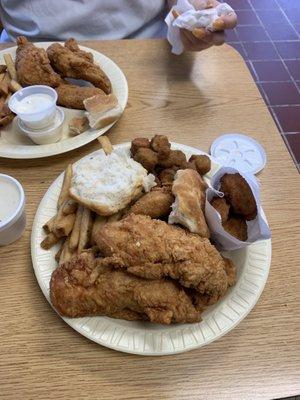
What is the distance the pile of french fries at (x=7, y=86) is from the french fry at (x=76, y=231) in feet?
1.65

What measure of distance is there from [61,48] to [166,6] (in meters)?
0.63

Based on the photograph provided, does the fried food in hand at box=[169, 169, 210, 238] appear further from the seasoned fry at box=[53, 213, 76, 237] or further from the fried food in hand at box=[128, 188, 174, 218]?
the seasoned fry at box=[53, 213, 76, 237]

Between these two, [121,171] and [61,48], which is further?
[61,48]

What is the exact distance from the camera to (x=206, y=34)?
138 centimetres

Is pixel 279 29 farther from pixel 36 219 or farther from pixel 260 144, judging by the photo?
pixel 36 219

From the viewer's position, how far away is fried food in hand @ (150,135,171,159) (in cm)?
113

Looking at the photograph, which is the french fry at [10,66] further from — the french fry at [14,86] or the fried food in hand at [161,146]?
the fried food in hand at [161,146]

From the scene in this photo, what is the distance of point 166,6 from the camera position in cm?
178

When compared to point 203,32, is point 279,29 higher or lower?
lower

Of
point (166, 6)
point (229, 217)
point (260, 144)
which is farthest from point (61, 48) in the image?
point (229, 217)

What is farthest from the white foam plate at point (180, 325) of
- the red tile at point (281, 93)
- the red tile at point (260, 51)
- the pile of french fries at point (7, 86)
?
the red tile at point (260, 51)

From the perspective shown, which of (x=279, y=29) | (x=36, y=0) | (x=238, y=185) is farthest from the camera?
(x=279, y=29)

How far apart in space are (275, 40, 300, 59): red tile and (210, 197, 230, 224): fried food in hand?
8.88 ft

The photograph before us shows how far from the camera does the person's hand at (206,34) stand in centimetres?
134
